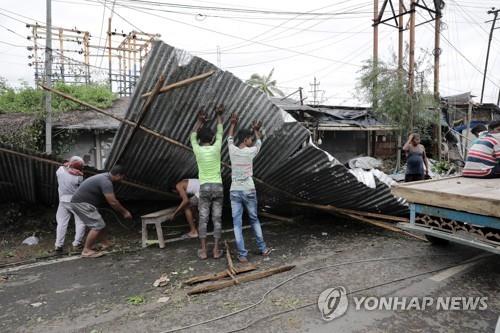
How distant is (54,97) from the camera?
12.2 meters

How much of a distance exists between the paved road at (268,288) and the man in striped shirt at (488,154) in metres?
1.22

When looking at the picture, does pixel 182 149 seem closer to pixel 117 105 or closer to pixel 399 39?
pixel 117 105

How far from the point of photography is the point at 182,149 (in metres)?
5.80

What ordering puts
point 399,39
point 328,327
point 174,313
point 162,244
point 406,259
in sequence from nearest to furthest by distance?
1. point 328,327
2. point 174,313
3. point 406,259
4. point 162,244
5. point 399,39

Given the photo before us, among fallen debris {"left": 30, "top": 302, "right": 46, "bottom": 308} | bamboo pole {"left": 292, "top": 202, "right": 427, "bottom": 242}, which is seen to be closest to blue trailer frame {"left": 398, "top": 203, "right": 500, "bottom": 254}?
bamboo pole {"left": 292, "top": 202, "right": 427, "bottom": 242}

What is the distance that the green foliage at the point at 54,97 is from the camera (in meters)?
12.1

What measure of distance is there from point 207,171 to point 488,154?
13.4 feet

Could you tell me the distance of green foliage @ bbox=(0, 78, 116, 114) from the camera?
39.8 feet

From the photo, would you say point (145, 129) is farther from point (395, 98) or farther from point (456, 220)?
point (395, 98)

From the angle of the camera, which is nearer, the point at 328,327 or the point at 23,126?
the point at 328,327

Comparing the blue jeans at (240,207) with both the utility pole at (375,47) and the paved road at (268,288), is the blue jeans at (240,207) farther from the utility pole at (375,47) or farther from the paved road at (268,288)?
the utility pole at (375,47)

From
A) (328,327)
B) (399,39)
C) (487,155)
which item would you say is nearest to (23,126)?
(328,327)

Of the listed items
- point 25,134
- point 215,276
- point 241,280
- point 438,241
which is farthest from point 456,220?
point 25,134

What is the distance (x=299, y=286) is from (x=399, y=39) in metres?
14.5
